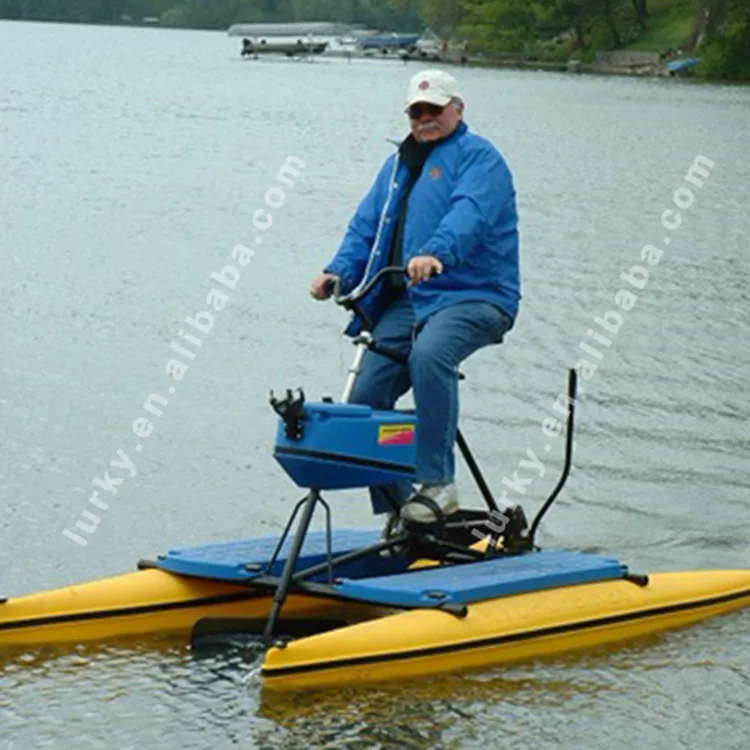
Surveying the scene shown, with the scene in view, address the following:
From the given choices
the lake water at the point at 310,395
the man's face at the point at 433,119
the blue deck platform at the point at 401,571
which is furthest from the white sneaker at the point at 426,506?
the man's face at the point at 433,119

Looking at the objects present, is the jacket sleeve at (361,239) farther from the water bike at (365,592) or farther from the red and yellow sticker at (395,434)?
the red and yellow sticker at (395,434)

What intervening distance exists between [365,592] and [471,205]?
5.34 ft

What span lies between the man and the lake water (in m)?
1.03

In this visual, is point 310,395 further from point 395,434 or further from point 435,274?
point 395,434

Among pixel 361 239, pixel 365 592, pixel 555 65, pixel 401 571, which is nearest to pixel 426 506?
pixel 401 571

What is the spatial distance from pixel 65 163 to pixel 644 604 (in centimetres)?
3125

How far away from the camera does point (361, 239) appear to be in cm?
962

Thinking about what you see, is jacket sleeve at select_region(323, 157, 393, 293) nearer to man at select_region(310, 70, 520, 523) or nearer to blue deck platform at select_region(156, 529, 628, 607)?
man at select_region(310, 70, 520, 523)

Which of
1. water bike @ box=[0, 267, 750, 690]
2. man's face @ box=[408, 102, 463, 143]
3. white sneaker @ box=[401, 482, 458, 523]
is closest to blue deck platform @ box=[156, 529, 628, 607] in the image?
water bike @ box=[0, 267, 750, 690]

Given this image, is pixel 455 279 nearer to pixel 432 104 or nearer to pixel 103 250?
pixel 432 104

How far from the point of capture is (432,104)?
9273 millimetres

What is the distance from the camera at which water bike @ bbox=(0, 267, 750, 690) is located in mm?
8602

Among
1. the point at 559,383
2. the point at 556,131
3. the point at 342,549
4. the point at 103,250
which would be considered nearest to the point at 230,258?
the point at 103,250

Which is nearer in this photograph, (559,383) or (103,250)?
(559,383)
